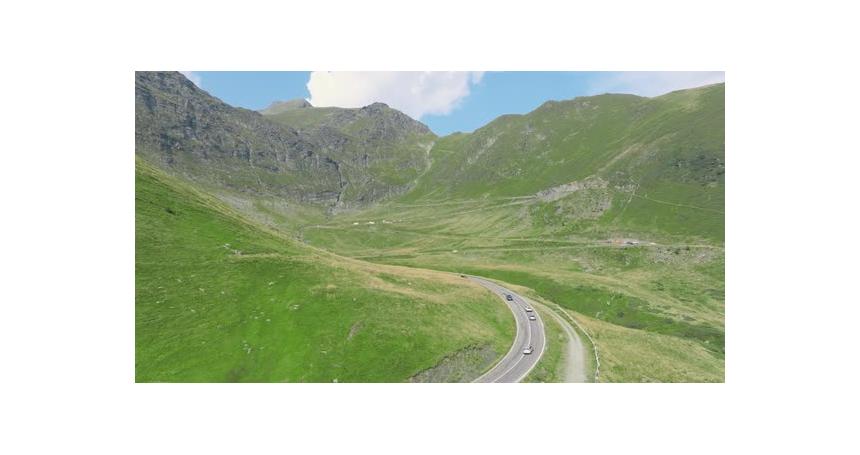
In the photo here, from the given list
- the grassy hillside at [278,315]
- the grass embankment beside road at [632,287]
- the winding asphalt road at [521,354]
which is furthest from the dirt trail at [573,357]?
the grassy hillside at [278,315]

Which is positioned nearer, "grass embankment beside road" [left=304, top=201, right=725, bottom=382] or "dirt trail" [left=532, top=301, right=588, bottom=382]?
"dirt trail" [left=532, top=301, right=588, bottom=382]

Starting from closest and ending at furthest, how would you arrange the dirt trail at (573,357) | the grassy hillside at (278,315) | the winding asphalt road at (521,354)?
the grassy hillside at (278,315), the winding asphalt road at (521,354), the dirt trail at (573,357)

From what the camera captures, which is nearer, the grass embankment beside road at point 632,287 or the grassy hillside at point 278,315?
the grassy hillside at point 278,315

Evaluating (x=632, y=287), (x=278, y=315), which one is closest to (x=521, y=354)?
(x=278, y=315)

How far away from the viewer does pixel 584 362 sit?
58.1 metres

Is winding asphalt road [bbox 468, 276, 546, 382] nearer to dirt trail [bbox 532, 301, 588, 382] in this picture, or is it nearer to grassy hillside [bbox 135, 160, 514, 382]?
grassy hillside [bbox 135, 160, 514, 382]

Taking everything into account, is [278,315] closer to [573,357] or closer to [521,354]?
[521,354]

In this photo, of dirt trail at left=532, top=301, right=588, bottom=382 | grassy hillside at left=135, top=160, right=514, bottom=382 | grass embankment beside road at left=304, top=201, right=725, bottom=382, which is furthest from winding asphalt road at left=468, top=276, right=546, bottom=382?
dirt trail at left=532, top=301, right=588, bottom=382

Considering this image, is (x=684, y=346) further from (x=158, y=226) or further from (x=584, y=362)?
(x=158, y=226)

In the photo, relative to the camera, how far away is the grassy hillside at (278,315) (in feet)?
152

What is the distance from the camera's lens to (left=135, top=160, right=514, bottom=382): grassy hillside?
46281 millimetres

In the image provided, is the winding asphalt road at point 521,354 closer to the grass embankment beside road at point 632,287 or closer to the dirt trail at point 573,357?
the grass embankment beside road at point 632,287

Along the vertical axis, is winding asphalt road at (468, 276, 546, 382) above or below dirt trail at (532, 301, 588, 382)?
above

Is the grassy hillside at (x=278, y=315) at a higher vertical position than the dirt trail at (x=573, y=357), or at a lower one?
higher
